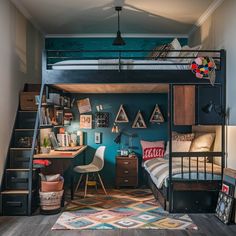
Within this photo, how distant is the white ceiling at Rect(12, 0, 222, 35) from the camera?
4.80m

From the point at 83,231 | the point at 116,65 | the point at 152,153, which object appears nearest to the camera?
the point at 83,231

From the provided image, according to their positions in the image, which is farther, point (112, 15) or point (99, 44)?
point (99, 44)

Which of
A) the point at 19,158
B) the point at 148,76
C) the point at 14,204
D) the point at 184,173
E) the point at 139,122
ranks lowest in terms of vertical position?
Answer: the point at 14,204

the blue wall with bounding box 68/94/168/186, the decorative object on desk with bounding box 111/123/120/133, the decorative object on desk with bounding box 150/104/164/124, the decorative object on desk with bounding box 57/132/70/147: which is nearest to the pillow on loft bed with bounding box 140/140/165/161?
the blue wall with bounding box 68/94/168/186

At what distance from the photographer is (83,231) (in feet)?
11.8

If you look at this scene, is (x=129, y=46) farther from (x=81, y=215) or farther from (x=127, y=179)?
(x=81, y=215)

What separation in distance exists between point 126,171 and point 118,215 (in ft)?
5.90

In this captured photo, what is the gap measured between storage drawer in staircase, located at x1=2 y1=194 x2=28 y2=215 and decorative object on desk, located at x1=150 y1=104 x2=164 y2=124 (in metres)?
3.04

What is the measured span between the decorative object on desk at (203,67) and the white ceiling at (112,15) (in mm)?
1047

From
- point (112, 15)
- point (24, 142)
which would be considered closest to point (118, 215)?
point (24, 142)

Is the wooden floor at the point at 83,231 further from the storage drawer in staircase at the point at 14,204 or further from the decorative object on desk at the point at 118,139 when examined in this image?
the decorative object on desk at the point at 118,139

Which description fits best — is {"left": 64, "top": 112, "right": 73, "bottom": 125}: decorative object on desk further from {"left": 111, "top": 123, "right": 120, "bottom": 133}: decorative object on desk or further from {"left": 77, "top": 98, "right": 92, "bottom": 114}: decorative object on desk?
{"left": 111, "top": 123, "right": 120, "bottom": 133}: decorative object on desk

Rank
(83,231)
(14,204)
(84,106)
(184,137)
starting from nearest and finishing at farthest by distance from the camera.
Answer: (83,231)
(14,204)
(184,137)
(84,106)

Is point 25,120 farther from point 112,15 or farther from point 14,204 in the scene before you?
point 112,15
